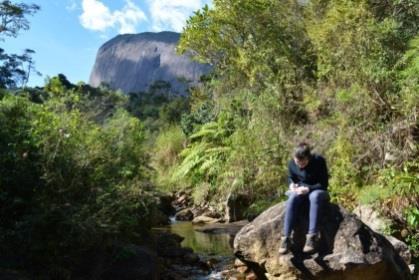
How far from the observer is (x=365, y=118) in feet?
36.1

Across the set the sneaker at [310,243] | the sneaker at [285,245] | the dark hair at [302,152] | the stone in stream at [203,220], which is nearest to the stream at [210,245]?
the stone in stream at [203,220]

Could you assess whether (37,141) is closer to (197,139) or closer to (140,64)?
(197,139)

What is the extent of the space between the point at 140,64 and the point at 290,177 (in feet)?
317

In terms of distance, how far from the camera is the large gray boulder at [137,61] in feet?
316

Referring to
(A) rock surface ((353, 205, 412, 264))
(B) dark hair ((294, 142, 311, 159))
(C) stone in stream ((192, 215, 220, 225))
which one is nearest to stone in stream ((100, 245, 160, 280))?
(B) dark hair ((294, 142, 311, 159))

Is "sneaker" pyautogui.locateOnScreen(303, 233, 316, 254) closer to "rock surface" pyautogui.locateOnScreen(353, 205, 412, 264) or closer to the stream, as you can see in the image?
"rock surface" pyautogui.locateOnScreen(353, 205, 412, 264)

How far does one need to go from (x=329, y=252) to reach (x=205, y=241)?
20.6 feet

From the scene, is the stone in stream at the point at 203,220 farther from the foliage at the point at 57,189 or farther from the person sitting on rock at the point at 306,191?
the person sitting on rock at the point at 306,191

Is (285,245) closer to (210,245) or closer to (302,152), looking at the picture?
(302,152)

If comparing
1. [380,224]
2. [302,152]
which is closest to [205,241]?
[380,224]

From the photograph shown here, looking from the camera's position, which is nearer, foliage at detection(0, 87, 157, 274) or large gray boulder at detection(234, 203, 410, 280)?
large gray boulder at detection(234, 203, 410, 280)

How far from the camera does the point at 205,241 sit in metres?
13.0

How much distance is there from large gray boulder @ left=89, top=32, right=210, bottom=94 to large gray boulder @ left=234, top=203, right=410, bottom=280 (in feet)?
278

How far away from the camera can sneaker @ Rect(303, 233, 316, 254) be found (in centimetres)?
690
